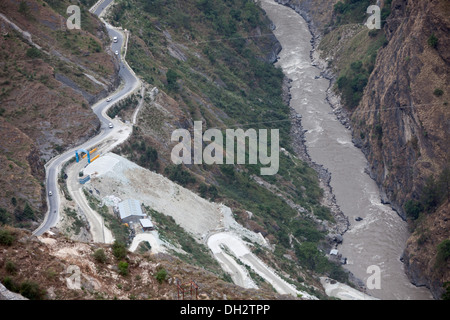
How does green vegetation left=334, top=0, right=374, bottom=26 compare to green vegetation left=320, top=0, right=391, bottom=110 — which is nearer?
green vegetation left=320, top=0, right=391, bottom=110

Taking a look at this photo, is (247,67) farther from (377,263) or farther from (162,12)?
(377,263)

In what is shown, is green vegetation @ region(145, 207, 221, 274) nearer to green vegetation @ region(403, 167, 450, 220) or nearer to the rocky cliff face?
the rocky cliff face

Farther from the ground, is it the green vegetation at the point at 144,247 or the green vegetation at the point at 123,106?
the green vegetation at the point at 123,106

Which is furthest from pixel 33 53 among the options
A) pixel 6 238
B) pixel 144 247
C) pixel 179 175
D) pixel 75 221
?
pixel 6 238

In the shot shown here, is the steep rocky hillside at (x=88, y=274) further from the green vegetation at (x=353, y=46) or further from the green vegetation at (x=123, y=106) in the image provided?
the green vegetation at (x=353, y=46)

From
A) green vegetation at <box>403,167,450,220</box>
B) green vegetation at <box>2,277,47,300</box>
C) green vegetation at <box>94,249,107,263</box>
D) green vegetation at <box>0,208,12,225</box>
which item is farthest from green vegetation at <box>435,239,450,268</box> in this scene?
green vegetation at <box>2,277,47,300</box>

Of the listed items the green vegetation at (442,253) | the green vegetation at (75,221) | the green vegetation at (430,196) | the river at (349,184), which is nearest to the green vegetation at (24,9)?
the green vegetation at (75,221)

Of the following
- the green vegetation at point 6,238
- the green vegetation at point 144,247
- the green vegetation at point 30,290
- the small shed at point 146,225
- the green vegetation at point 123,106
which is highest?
the green vegetation at point 6,238
